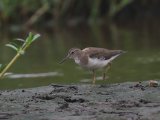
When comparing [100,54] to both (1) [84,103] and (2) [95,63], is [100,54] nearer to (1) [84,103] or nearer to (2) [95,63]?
(2) [95,63]

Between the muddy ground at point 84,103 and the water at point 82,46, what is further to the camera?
the water at point 82,46

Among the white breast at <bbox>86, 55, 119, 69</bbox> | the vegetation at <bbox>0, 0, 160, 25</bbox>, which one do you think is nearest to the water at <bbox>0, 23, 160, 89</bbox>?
the vegetation at <bbox>0, 0, 160, 25</bbox>

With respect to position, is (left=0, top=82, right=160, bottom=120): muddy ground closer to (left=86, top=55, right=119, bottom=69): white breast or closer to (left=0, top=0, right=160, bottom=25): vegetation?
(left=86, top=55, right=119, bottom=69): white breast

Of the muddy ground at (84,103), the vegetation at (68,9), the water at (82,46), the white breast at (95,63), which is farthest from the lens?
the vegetation at (68,9)

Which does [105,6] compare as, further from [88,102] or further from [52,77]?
[88,102]

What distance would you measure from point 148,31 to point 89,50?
11353 mm

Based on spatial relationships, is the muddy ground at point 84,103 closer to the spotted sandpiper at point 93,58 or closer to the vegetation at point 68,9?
the spotted sandpiper at point 93,58

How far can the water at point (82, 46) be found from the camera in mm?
12312

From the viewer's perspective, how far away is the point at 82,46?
17188 millimetres

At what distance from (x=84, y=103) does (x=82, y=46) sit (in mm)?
9808

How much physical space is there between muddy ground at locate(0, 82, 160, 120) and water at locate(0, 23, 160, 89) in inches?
128

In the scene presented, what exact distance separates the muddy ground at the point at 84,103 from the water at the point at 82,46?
3.24 metres

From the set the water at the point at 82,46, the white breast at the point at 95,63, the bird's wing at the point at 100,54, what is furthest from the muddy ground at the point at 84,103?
the water at the point at 82,46

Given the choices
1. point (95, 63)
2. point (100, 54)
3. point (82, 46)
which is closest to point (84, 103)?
point (95, 63)
